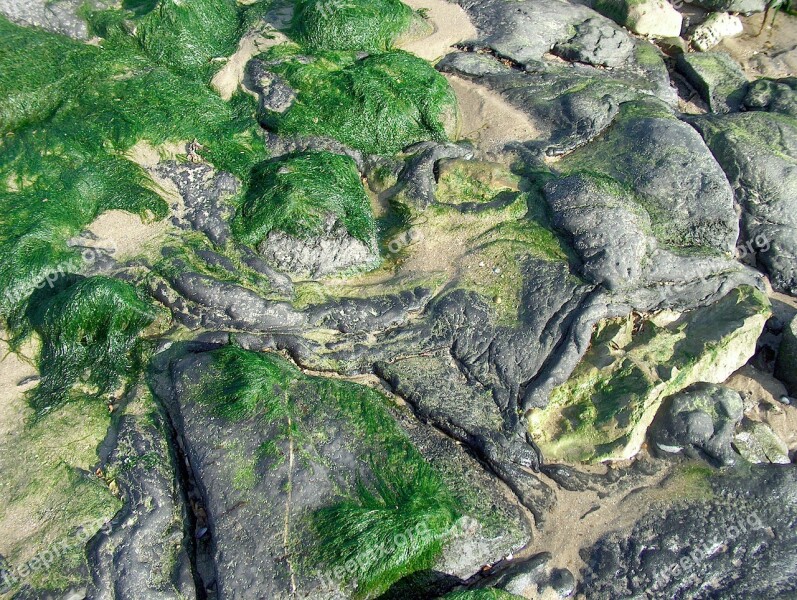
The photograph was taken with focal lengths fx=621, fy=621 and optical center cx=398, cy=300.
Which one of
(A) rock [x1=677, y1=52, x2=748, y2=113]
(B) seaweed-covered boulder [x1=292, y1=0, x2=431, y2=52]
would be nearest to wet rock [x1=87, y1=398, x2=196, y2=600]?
(B) seaweed-covered boulder [x1=292, y1=0, x2=431, y2=52]

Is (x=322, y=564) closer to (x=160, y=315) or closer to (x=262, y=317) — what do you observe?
(x=262, y=317)

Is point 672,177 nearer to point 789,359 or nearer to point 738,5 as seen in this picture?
point 789,359

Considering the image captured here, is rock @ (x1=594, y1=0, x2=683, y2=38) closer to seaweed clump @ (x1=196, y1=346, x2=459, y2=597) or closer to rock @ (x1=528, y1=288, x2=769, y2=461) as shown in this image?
rock @ (x1=528, y1=288, x2=769, y2=461)

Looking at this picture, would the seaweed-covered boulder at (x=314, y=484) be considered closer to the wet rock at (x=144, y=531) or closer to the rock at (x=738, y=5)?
the wet rock at (x=144, y=531)

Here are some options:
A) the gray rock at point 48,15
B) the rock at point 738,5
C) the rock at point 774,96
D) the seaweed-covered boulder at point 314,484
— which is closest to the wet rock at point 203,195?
the seaweed-covered boulder at point 314,484

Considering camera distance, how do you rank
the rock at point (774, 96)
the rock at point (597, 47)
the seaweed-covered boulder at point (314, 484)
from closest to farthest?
the seaweed-covered boulder at point (314, 484), the rock at point (774, 96), the rock at point (597, 47)

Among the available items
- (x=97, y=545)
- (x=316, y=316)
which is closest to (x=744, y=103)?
(x=316, y=316)

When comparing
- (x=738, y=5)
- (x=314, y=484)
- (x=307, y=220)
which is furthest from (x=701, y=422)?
(x=738, y=5)
